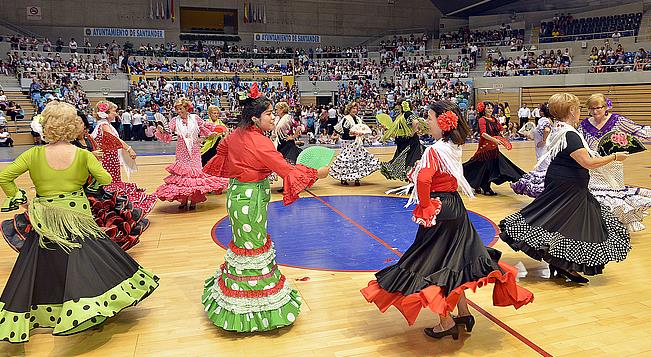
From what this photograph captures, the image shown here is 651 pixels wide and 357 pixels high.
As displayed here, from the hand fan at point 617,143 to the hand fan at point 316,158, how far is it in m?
3.16

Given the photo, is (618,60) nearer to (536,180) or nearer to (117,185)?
(536,180)

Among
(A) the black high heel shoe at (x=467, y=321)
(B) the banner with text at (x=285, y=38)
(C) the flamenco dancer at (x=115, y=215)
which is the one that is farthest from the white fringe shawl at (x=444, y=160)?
(B) the banner with text at (x=285, y=38)

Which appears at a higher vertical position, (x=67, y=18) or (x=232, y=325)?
(x=67, y=18)

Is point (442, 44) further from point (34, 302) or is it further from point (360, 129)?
point (34, 302)

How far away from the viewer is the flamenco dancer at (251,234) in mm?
3785

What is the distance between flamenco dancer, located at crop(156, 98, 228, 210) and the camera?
7.83 metres

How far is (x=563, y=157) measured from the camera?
4.72 m

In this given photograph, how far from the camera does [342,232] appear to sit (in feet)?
22.5

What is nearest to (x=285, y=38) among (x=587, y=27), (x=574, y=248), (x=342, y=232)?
(x=587, y=27)

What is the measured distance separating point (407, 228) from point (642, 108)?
2065cm

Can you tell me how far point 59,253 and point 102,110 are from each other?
3576 mm

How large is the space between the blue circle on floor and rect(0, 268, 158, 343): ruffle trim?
2.13 meters

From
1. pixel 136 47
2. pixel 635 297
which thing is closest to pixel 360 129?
pixel 635 297

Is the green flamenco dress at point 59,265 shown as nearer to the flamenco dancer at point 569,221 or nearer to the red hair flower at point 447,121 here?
the red hair flower at point 447,121
